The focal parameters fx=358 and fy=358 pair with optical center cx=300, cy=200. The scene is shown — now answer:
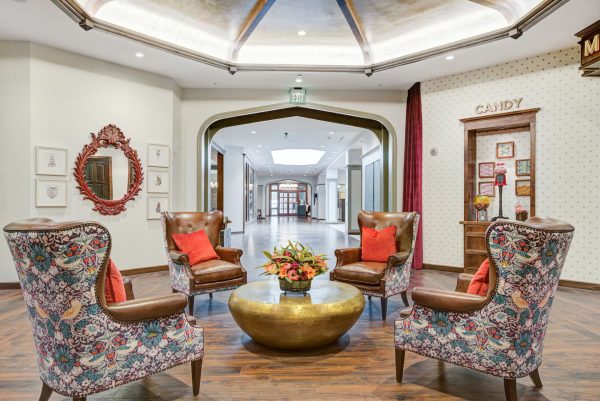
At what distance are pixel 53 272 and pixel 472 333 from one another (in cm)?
210

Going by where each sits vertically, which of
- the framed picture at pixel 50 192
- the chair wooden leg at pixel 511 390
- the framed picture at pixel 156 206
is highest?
the framed picture at pixel 50 192

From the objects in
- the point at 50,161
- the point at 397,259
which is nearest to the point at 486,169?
the point at 397,259

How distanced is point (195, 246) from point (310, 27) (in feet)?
11.5

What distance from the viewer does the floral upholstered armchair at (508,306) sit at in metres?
1.77

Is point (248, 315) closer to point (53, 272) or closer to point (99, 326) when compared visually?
→ point (99, 326)

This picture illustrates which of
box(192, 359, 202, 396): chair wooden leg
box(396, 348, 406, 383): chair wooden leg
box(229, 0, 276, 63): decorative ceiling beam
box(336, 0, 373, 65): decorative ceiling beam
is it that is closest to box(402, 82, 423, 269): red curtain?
box(336, 0, 373, 65): decorative ceiling beam

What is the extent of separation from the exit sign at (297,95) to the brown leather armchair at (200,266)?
3208mm

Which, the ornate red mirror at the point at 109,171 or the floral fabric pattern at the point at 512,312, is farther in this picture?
the ornate red mirror at the point at 109,171

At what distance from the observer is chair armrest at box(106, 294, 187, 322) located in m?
1.77

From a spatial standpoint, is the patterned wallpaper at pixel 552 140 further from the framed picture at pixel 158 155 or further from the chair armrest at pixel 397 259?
the framed picture at pixel 158 155

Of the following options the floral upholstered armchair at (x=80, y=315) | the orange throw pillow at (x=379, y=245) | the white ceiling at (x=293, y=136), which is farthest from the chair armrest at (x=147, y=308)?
the white ceiling at (x=293, y=136)

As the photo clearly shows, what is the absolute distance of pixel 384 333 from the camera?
10.3 feet

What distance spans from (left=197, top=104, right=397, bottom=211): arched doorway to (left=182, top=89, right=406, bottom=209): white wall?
8cm

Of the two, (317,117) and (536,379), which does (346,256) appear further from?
(317,117)
